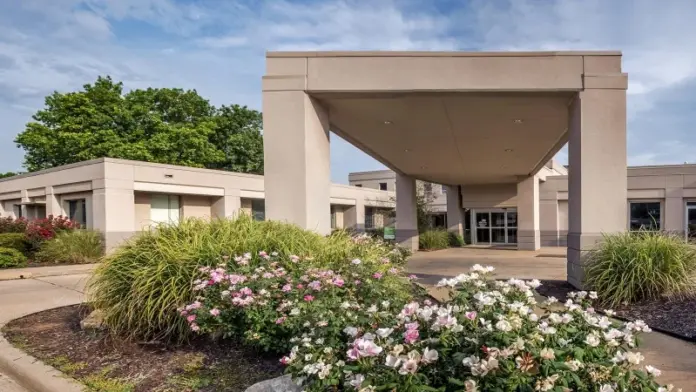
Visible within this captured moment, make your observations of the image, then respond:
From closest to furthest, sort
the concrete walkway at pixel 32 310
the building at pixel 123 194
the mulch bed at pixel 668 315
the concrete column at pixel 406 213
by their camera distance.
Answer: the concrete walkway at pixel 32 310
the mulch bed at pixel 668 315
the building at pixel 123 194
the concrete column at pixel 406 213

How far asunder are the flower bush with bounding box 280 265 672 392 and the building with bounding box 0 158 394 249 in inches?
539

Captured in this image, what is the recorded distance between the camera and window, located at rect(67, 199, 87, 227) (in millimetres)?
20047

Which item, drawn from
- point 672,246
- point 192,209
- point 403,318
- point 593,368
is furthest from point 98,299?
point 192,209

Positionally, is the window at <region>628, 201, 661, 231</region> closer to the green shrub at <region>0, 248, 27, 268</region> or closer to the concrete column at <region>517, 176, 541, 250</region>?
the concrete column at <region>517, 176, 541, 250</region>

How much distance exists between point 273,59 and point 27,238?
14.2m

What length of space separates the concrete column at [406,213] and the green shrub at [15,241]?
1478 centimetres

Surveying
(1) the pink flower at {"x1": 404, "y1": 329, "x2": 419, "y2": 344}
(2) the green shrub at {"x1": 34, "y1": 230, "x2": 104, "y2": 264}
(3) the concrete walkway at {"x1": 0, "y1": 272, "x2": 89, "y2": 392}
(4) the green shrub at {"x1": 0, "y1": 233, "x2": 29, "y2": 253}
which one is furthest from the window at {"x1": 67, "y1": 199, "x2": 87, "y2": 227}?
(1) the pink flower at {"x1": 404, "y1": 329, "x2": 419, "y2": 344}

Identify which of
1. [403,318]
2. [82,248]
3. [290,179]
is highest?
[290,179]

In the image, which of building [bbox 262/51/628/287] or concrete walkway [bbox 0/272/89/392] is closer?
concrete walkway [bbox 0/272/89/392]

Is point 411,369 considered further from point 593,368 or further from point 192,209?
point 192,209

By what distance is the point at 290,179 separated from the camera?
816 cm

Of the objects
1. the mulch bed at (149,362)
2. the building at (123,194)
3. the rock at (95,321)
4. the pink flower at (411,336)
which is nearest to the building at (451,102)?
the rock at (95,321)

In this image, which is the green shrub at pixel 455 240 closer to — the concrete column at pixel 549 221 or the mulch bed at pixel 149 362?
the concrete column at pixel 549 221

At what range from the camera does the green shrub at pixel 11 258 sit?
14.6 m
